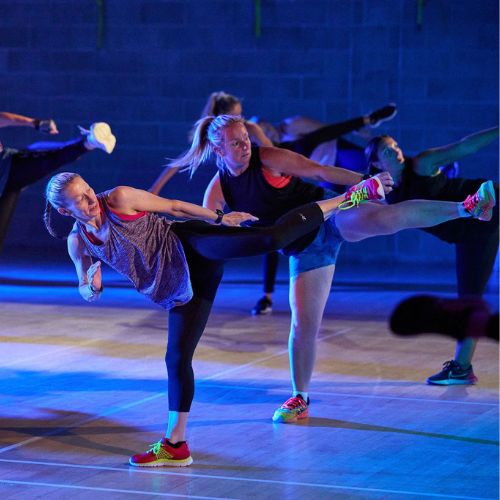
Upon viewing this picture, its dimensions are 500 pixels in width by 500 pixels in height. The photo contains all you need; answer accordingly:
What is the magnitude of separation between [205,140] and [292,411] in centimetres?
135

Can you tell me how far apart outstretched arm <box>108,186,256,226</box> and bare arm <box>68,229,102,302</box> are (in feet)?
0.80

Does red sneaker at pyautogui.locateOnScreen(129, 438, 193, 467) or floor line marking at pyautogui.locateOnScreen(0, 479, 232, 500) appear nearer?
floor line marking at pyautogui.locateOnScreen(0, 479, 232, 500)

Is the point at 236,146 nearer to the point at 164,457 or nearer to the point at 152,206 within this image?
the point at 152,206

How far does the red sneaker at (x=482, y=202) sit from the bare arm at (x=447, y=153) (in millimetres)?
594

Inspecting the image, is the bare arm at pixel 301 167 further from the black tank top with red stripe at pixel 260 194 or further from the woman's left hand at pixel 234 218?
the woman's left hand at pixel 234 218

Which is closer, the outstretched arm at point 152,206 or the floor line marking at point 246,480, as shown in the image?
the floor line marking at point 246,480

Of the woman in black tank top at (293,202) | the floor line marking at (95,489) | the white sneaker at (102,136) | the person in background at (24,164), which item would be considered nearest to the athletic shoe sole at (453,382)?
the woman in black tank top at (293,202)

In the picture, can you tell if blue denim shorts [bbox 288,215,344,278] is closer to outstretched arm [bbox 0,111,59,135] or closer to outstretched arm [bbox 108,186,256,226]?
outstretched arm [bbox 108,186,256,226]

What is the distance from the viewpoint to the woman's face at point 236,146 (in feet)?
15.3

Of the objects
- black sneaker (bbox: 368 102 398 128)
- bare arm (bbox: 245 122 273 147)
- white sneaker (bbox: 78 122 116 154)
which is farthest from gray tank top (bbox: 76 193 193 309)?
black sneaker (bbox: 368 102 398 128)

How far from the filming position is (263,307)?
7.93 m

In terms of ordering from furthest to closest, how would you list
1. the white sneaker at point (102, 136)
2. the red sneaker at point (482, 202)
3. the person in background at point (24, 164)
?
the person in background at point (24, 164) < the white sneaker at point (102, 136) < the red sneaker at point (482, 202)

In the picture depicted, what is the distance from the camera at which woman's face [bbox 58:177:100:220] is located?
395 cm

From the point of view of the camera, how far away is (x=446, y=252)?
37.3ft
